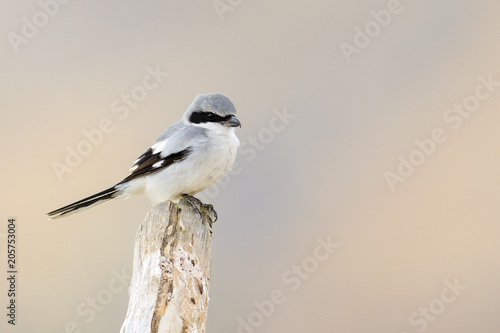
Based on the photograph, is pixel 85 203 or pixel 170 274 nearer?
pixel 170 274

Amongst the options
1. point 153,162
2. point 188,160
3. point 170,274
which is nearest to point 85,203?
point 153,162

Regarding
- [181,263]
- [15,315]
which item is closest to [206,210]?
[181,263]

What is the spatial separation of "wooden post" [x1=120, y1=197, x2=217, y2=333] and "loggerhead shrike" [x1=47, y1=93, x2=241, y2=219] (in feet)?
1.96

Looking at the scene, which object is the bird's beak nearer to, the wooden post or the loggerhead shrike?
the loggerhead shrike

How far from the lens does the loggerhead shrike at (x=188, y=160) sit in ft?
11.3

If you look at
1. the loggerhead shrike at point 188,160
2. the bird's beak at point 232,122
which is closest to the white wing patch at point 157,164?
the loggerhead shrike at point 188,160

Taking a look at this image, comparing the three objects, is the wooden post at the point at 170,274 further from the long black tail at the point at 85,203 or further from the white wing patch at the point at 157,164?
the long black tail at the point at 85,203

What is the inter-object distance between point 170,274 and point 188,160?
3.90 feet

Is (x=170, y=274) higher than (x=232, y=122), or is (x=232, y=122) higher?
(x=232, y=122)

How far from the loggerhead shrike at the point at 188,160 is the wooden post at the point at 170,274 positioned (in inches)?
23.5

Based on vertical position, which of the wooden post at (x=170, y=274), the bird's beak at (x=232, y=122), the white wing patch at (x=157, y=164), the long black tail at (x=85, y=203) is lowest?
the wooden post at (x=170, y=274)

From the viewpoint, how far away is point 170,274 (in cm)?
241

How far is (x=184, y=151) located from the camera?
3521 mm

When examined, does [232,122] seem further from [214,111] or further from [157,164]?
[157,164]
